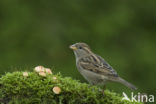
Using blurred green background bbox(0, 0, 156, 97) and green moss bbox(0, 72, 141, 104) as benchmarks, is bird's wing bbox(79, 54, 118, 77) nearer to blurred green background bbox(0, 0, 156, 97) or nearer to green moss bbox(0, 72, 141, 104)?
green moss bbox(0, 72, 141, 104)

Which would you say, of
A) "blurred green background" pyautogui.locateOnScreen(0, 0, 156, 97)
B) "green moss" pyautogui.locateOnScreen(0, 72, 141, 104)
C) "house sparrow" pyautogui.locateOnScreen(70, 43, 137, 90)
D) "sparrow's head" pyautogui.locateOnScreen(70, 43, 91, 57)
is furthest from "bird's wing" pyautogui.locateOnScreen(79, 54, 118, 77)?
"blurred green background" pyautogui.locateOnScreen(0, 0, 156, 97)

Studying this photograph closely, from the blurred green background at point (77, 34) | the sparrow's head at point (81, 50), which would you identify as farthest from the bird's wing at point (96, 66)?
the blurred green background at point (77, 34)

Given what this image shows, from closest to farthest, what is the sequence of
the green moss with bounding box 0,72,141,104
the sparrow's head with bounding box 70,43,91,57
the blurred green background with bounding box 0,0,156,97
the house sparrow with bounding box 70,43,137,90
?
1. the green moss with bounding box 0,72,141,104
2. the house sparrow with bounding box 70,43,137,90
3. the sparrow's head with bounding box 70,43,91,57
4. the blurred green background with bounding box 0,0,156,97

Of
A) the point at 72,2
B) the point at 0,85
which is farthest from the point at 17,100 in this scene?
the point at 72,2

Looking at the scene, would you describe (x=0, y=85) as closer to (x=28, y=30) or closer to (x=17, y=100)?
(x=17, y=100)

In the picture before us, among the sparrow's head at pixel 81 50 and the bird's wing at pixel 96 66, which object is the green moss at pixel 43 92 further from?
the sparrow's head at pixel 81 50
